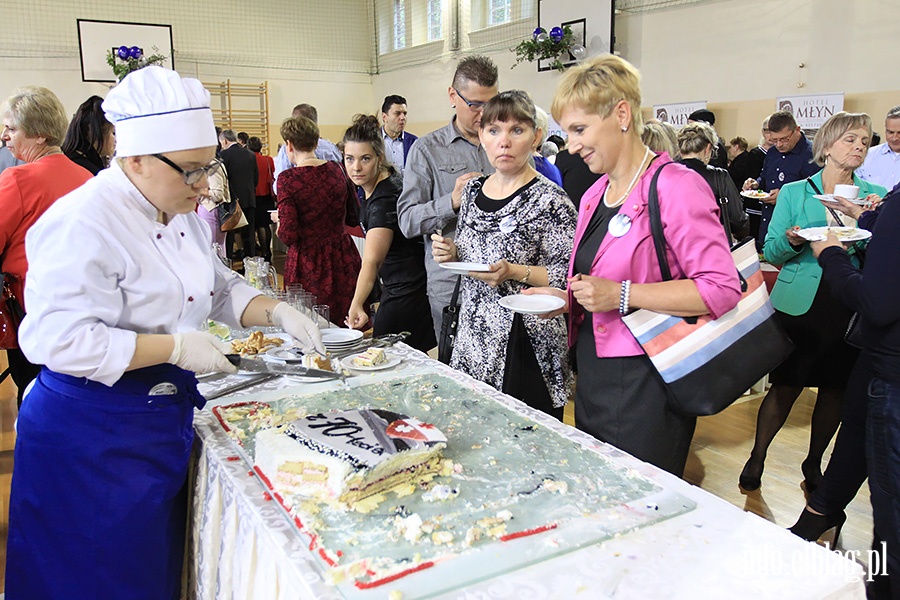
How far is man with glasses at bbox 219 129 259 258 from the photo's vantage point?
7.74m

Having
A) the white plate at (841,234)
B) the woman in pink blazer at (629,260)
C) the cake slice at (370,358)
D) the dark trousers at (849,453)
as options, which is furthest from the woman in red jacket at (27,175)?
the dark trousers at (849,453)

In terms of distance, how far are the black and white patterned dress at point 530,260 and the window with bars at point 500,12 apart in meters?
8.78

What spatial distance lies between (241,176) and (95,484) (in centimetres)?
703

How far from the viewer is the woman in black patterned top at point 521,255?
80.9 inches

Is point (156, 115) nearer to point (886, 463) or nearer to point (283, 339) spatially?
point (283, 339)

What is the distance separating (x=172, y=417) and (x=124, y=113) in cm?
66

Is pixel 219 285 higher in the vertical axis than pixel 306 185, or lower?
lower

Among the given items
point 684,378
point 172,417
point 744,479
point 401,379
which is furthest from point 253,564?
point 744,479

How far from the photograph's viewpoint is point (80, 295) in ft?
4.22

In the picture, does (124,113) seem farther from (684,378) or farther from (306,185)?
(306,185)

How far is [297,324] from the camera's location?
5.75 ft

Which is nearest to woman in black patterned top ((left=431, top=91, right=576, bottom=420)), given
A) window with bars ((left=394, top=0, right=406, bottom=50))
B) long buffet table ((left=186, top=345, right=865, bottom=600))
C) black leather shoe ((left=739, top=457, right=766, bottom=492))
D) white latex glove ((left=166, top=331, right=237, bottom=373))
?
long buffet table ((left=186, top=345, right=865, bottom=600))

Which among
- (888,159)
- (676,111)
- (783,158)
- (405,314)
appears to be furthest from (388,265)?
(676,111)

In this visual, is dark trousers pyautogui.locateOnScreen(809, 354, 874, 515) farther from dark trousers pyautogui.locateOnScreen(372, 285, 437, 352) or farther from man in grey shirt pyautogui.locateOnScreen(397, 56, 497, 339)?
dark trousers pyautogui.locateOnScreen(372, 285, 437, 352)
